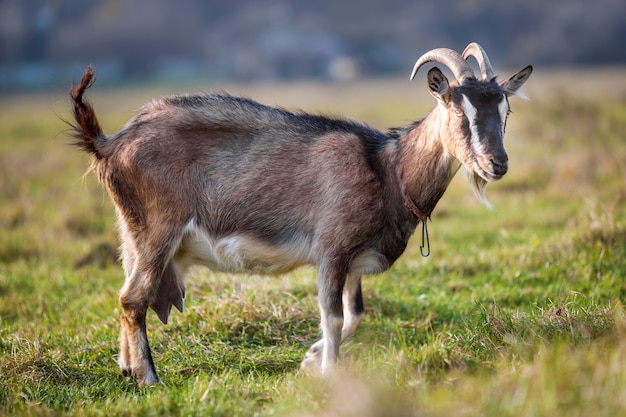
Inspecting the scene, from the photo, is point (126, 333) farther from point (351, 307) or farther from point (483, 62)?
point (483, 62)

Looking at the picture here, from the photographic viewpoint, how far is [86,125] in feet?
19.4

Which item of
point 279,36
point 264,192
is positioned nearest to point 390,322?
point 264,192

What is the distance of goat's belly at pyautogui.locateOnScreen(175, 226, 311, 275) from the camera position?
19.1 feet

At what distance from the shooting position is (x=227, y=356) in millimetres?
5891

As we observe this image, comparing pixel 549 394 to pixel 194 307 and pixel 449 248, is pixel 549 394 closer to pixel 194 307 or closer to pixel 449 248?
pixel 194 307


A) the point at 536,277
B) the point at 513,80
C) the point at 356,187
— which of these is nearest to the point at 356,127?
the point at 356,187

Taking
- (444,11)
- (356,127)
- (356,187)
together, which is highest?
(444,11)

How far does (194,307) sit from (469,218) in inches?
200

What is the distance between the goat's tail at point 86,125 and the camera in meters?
5.90

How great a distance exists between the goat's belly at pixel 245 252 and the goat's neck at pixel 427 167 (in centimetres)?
90

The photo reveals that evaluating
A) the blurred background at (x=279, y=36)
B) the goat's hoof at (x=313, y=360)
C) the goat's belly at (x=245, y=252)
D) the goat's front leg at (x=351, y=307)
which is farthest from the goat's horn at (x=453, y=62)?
the blurred background at (x=279, y=36)

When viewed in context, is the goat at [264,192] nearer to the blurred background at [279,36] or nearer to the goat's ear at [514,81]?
the goat's ear at [514,81]

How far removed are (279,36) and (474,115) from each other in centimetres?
5879

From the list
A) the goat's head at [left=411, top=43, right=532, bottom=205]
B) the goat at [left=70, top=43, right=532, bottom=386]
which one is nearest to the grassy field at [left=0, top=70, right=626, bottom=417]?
the goat at [left=70, top=43, right=532, bottom=386]
